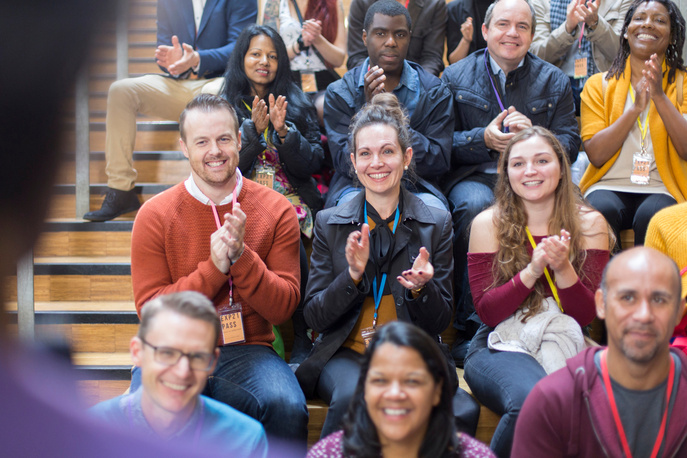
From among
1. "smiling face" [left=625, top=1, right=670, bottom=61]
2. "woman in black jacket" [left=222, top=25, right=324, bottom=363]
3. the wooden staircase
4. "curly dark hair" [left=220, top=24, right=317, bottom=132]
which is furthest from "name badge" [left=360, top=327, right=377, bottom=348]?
"smiling face" [left=625, top=1, right=670, bottom=61]

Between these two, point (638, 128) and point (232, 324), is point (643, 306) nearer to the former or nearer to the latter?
point (232, 324)

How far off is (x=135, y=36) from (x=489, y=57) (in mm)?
3317

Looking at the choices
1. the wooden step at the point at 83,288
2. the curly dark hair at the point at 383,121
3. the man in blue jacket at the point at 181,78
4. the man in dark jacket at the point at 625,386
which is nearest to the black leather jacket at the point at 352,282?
the curly dark hair at the point at 383,121

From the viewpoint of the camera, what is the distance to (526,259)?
2371mm

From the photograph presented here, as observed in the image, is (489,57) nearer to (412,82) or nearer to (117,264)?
(412,82)

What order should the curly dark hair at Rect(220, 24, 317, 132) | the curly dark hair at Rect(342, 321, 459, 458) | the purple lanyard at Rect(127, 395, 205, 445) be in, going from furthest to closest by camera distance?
the curly dark hair at Rect(220, 24, 317, 132)
the curly dark hair at Rect(342, 321, 459, 458)
the purple lanyard at Rect(127, 395, 205, 445)

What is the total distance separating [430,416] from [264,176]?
6.09 ft

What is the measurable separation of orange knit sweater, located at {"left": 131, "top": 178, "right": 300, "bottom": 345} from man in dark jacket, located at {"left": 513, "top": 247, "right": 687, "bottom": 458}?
98cm

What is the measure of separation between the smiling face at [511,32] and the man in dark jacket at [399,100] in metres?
0.34

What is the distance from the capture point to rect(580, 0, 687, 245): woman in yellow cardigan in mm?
3072

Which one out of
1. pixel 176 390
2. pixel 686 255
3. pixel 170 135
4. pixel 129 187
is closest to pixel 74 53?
pixel 176 390

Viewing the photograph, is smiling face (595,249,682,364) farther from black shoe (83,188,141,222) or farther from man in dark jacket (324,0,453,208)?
black shoe (83,188,141,222)

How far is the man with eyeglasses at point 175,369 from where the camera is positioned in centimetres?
138

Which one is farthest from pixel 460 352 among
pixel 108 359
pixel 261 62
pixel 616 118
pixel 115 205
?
pixel 115 205
